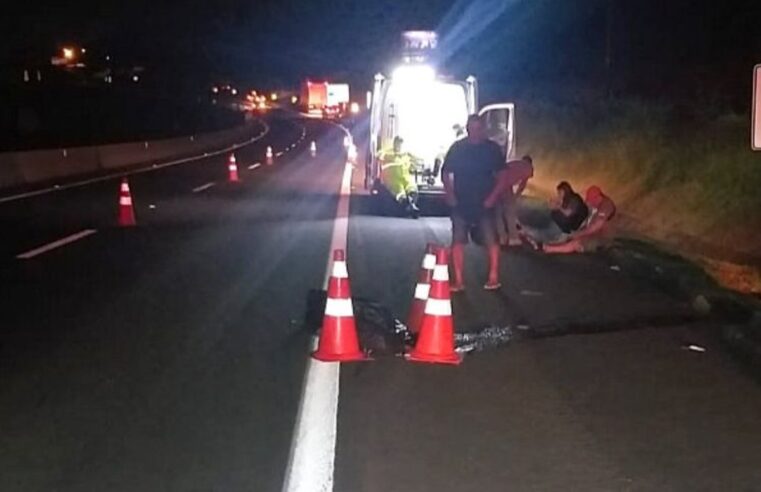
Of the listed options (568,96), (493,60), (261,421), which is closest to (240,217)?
(261,421)

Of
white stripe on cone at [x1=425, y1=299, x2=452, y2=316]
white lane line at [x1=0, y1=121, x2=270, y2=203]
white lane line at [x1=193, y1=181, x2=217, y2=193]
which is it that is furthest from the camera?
white lane line at [x1=193, y1=181, x2=217, y2=193]

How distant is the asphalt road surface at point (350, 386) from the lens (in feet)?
23.8

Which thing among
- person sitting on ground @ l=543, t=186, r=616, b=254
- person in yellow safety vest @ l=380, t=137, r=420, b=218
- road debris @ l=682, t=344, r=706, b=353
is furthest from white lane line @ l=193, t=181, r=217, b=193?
road debris @ l=682, t=344, r=706, b=353

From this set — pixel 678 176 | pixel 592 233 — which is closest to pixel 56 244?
pixel 592 233

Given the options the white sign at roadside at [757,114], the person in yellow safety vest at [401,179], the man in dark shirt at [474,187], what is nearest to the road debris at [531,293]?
the man in dark shirt at [474,187]

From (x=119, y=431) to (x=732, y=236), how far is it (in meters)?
14.4

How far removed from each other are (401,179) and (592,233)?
24.0 ft

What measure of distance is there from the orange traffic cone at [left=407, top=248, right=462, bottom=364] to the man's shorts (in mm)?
4485

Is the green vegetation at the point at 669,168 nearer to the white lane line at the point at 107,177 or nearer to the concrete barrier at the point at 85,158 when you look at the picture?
the white lane line at the point at 107,177

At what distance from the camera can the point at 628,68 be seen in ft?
119

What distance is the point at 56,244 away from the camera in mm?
18953

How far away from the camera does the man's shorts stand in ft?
49.1

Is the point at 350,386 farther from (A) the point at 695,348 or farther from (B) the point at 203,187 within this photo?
(B) the point at 203,187

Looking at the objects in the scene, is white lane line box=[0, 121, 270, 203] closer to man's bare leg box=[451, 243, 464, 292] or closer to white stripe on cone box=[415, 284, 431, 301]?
man's bare leg box=[451, 243, 464, 292]
